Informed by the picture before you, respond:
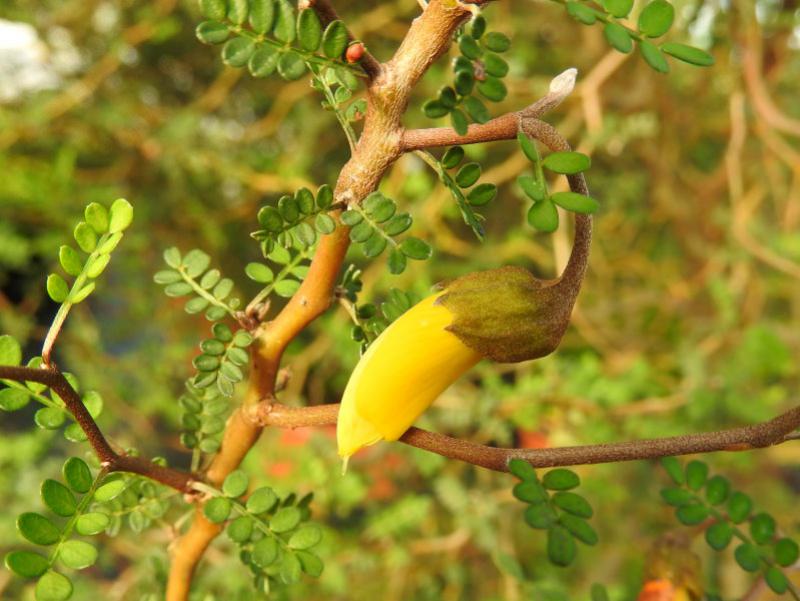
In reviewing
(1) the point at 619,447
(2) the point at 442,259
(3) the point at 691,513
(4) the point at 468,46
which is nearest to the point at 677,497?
Result: (3) the point at 691,513

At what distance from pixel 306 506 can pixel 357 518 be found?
0.78 meters

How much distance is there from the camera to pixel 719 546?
32cm

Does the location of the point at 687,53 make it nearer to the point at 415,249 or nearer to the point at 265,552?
the point at 415,249

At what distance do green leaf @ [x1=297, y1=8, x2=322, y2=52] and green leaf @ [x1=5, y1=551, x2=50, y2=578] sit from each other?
155 millimetres

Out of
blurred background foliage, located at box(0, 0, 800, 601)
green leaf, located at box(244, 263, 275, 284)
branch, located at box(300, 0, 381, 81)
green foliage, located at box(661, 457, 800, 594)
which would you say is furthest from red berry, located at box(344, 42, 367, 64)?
blurred background foliage, located at box(0, 0, 800, 601)

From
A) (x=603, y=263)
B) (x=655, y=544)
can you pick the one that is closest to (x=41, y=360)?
(x=655, y=544)

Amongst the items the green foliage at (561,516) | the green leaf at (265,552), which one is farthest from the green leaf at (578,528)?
the green leaf at (265,552)

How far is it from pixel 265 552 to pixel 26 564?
78 millimetres

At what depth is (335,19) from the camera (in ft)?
0.71

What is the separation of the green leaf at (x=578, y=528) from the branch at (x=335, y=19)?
0.17 meters

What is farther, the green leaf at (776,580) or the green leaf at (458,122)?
the green leaf at (776,580)

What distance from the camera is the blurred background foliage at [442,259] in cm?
77

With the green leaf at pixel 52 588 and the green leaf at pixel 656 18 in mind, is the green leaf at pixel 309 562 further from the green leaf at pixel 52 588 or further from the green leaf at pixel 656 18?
the green leaf at pixel 656 18

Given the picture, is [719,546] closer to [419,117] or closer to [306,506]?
[306,506]
